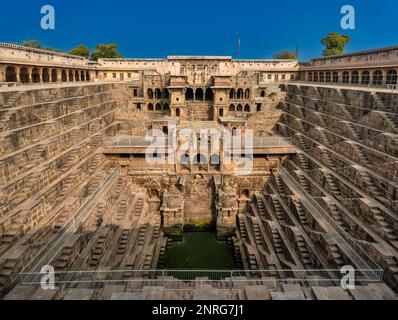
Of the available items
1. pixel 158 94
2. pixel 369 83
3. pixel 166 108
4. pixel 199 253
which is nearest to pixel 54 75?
pixel 158 94

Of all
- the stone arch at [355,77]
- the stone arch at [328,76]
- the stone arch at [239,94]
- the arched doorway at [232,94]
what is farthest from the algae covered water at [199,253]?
the stone arch at [328,76]

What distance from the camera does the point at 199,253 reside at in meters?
18.7

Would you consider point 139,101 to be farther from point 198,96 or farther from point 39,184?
point 39,184

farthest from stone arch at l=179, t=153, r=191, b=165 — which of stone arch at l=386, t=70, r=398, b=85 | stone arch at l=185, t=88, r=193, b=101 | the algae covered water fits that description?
stone arch at l=386, t=70, r=398, b=85

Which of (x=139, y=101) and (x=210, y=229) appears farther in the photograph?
(x=139, y=101)

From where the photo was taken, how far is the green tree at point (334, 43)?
5276 centimetres

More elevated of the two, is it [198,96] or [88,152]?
[198,96]

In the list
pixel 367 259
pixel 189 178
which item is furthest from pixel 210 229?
pixel 367 259

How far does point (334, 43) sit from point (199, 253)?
52292 mm

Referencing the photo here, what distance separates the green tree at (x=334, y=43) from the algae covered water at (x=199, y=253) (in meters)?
48.1

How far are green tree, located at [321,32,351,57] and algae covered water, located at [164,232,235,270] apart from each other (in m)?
48.1

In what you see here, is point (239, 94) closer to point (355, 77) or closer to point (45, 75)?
point (355, 77)

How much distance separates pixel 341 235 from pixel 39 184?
14.8 meters
